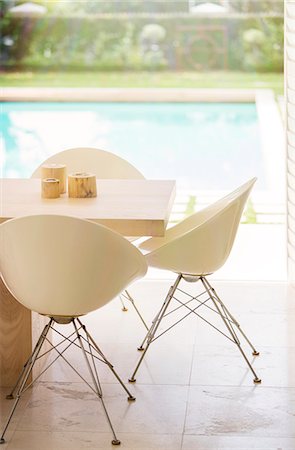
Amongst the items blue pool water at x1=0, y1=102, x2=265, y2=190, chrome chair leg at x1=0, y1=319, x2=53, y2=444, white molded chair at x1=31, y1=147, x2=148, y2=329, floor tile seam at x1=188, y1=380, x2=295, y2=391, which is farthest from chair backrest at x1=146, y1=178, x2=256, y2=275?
blue pool water at x1=0, y1=102, x2=265, y2=190

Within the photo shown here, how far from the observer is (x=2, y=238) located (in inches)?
131

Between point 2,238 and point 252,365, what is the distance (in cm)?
124

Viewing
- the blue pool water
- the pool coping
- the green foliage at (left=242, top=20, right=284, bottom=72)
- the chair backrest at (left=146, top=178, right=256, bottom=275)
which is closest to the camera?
the chair backrest at (left=146, top=178, right=256, bottom=275)

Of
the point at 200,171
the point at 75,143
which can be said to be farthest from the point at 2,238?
the point at 75,143

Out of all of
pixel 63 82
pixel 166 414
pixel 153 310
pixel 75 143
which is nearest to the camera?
pixel 166 414

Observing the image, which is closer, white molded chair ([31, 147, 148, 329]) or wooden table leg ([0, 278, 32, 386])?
wooden table leg ([0, 278, 32, 386])

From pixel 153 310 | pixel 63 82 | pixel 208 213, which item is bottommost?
pixel 63 82

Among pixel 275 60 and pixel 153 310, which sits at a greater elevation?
pixel 153 310

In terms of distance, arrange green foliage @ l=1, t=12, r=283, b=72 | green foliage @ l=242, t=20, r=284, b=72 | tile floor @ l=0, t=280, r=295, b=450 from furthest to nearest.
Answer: green foliage @ l=1, t=12, r=283, b=72 → green foliage @ l=242, t=20, r=284, b=72 → tile floor @ l=0, t=280, r=295, b=450

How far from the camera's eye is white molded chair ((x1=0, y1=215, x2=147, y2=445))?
3.27 metres

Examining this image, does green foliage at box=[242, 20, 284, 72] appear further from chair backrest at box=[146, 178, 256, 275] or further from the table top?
chair backrest at box=[146, 178, 256, 275]

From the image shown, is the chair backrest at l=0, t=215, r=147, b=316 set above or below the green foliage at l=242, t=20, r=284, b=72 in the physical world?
above

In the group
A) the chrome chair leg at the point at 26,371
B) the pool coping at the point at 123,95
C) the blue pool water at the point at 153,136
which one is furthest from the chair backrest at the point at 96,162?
the pool coping at the point at 123,95

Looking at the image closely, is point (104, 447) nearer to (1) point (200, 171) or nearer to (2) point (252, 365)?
Result: (2) point (252, 365)
